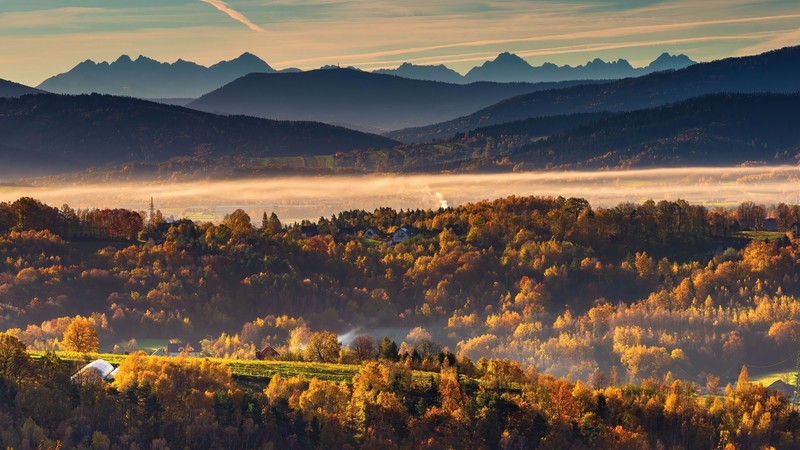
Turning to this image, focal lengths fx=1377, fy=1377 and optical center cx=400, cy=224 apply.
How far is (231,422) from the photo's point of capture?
143 m

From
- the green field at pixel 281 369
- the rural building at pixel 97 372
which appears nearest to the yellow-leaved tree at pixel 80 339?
the green field at pixel 281 369

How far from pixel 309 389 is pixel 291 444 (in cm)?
821

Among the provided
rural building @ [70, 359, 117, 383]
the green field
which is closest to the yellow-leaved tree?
the green field

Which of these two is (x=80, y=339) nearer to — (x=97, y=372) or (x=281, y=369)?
(x=97, y=372)

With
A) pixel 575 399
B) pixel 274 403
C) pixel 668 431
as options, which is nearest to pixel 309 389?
pixel 274 403

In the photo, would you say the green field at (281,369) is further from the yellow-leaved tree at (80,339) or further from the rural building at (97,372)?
the yellow-leaved tree at (80,339)

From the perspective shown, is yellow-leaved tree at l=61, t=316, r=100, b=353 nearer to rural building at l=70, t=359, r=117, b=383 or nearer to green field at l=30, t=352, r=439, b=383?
green field at l=30, t=352, r=439, b=383

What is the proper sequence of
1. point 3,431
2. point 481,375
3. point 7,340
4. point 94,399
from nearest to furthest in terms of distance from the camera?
1. point 3,431
2. point 94,399
3. point 7,340
4. point 481,375

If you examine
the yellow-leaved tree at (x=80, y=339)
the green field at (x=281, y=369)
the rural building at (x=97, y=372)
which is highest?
the rural building at (x=97, y=372)

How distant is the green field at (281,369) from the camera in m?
156

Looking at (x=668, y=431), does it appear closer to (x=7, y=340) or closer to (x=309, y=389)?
(x=309, y=389)

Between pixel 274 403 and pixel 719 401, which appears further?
pixel 719 401

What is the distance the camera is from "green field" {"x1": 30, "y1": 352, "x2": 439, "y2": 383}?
15550 cm

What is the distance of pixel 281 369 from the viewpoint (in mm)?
159000
